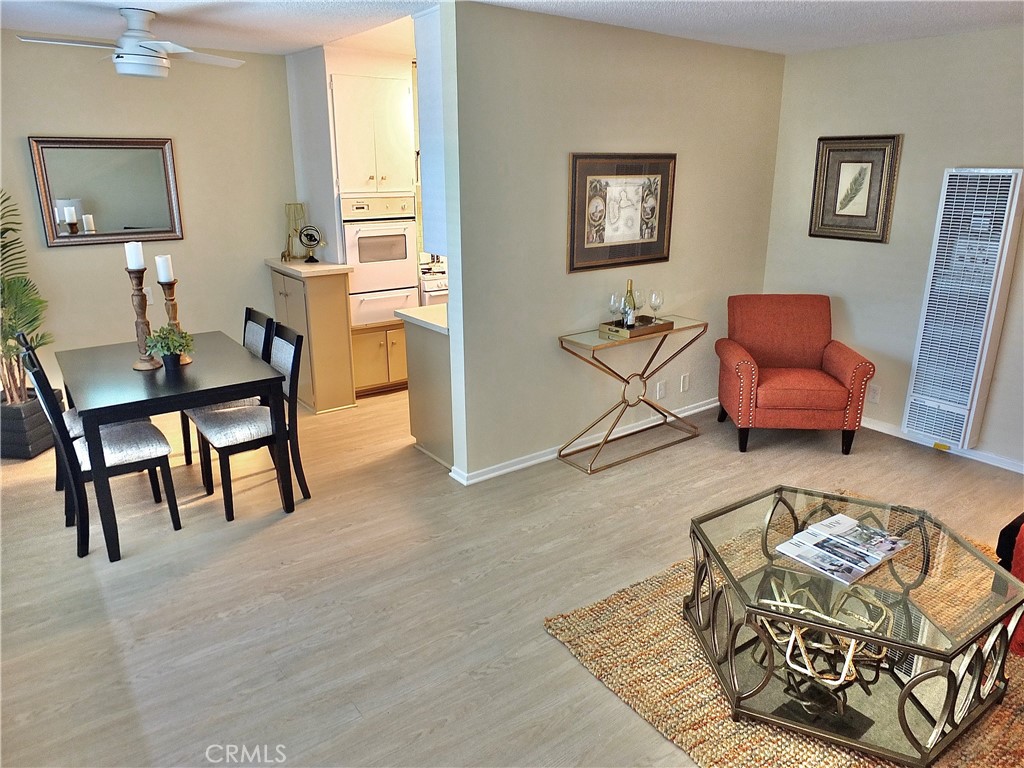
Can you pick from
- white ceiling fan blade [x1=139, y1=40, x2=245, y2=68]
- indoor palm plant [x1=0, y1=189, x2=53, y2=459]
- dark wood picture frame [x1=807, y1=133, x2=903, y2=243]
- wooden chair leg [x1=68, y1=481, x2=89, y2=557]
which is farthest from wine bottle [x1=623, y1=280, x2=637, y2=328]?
indoor palm plant [x1=0, y1=189, x2=53, y2=459]

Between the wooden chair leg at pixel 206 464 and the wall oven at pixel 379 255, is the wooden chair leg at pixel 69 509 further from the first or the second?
the wall oven at pixel 379 255

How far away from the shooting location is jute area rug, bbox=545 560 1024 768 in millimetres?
2098

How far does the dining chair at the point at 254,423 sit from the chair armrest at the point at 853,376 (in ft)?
10.1

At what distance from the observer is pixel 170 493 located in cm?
330

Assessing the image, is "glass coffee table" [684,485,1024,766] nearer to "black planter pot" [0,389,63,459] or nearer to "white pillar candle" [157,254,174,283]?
"white pillar candle" [157,254,174,283]

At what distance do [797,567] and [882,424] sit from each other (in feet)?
8.76

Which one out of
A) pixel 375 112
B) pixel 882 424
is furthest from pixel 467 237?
pixel 882 424

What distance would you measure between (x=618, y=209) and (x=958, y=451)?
2.51 meters

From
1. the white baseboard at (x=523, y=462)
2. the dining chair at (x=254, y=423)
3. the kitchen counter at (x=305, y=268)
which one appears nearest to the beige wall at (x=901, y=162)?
the white baseboard at (x=523, y=462)

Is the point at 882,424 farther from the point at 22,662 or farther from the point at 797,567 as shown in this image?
the point at 22,662

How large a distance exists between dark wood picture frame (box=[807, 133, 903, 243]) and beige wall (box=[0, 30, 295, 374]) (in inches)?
147

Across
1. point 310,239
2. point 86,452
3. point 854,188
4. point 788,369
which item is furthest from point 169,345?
point 854,188

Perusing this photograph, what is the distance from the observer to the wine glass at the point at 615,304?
407 cm

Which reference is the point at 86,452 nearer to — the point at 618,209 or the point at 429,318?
the point at 429,318
